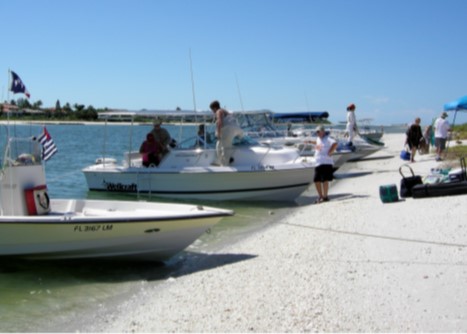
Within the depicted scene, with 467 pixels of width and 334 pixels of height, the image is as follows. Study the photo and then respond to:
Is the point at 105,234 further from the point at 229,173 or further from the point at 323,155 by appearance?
the point at 229,173

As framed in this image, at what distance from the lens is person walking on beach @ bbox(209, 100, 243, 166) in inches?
626

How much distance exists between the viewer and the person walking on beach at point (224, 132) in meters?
15.9

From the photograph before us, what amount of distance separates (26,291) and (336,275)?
476 cm

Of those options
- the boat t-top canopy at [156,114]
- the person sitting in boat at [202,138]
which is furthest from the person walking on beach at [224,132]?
the boat t-top canopy at [156,114]

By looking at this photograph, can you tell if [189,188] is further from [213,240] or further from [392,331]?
[392,331]

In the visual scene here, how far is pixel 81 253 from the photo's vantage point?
9398 mm

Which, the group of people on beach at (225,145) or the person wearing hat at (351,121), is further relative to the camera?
the person wearing hat at (351,121)

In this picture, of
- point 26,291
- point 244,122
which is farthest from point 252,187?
point 26,291

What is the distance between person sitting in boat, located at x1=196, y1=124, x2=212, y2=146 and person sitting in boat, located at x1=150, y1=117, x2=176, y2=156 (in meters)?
1.08

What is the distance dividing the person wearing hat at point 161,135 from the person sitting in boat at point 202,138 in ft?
3.68

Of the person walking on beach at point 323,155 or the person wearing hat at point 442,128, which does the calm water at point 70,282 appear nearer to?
the person walking on beach at point 323,155

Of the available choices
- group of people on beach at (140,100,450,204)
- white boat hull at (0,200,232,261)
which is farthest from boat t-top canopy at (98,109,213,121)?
white boat hull at (0,200,232,261)

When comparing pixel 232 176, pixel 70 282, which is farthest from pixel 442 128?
pixel 70 282

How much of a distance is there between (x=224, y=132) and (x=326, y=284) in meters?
9.49
